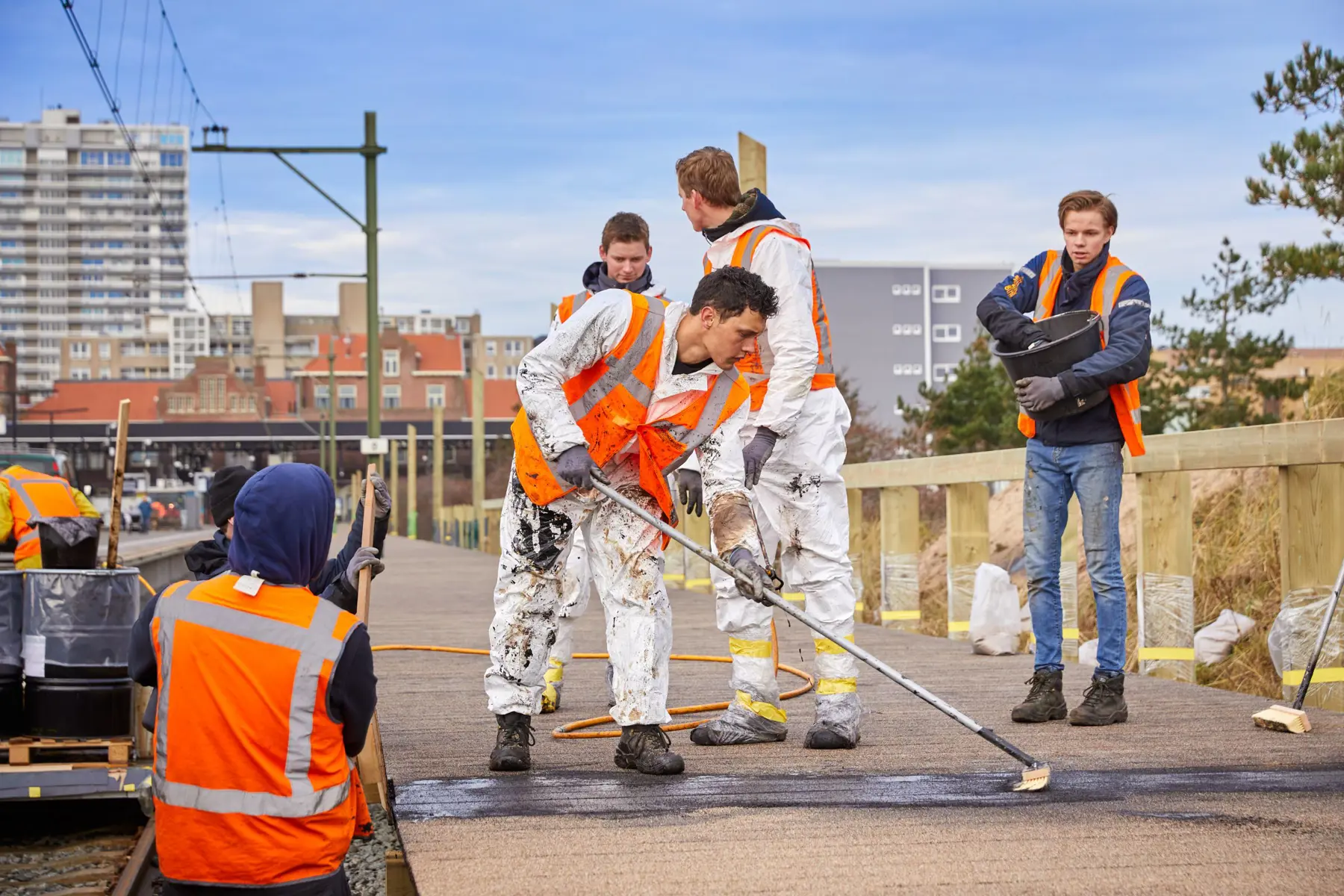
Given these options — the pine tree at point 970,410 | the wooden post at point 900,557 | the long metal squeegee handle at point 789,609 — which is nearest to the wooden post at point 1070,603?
the wooden post at point 900,557

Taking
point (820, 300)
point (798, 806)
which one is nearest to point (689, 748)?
point (798, 806)

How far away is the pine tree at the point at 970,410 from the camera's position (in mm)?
21062

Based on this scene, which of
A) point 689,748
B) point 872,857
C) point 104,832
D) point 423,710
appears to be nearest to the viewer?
point 872,857

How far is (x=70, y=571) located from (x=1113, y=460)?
3.80 metres

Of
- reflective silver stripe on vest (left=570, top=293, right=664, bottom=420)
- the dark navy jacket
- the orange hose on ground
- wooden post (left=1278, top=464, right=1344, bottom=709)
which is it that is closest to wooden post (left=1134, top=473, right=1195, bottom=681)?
wooden post (left=1278, top=464, right=1344, bottom=709)

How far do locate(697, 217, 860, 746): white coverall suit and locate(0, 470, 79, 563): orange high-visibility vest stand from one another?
11.6ft

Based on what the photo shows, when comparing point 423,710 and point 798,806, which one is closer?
point 798,806

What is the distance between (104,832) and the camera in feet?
21.1

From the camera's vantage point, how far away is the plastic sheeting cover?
5.74 metres

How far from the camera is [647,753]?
14.7ft

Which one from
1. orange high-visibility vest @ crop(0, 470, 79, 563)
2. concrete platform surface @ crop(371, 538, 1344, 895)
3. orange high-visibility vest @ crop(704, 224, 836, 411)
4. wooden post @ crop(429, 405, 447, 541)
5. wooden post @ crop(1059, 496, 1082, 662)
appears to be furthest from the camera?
wooden post @ crop(429, 405, 447, 541)

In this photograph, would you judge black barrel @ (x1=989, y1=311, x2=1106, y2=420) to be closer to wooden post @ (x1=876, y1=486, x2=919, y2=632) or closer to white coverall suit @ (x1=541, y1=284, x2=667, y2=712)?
white coverall suit @ (x1=541, y1=284, x2=667, y2=712)

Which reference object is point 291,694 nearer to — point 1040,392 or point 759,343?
point 759,343

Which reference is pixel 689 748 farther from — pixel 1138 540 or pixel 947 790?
pixel 1138 540
